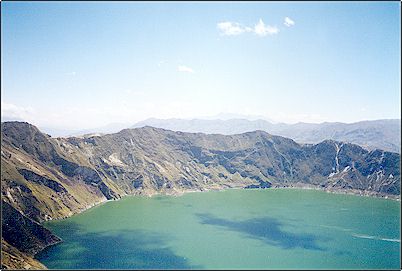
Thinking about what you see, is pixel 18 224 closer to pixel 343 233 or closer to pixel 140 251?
pixel 140 251

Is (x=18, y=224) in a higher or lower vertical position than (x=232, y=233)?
higher

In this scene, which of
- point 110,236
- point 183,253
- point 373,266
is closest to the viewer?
point 373,266

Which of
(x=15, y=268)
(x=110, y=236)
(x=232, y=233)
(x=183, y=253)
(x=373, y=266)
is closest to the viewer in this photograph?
(x=15, y=268)

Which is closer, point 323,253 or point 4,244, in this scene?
point 4,244

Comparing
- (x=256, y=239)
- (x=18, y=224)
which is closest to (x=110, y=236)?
(x=18, y=224)

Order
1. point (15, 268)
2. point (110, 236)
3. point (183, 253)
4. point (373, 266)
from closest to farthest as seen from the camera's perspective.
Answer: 1. point (15, 268)
2. point (373, 266)
3. point (183, 253)
4. point (110, 236)

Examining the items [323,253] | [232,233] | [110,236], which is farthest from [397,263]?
[110,236]

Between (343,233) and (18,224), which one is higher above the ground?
(18,224)

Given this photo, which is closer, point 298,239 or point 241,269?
point 241,269

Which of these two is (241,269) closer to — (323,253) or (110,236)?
(323,253)
